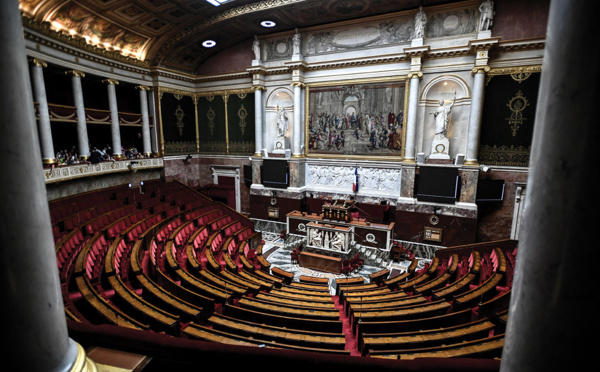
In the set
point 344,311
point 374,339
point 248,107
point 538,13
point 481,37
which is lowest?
point 344,311

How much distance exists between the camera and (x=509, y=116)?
1114 cm

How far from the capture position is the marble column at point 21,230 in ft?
4.17

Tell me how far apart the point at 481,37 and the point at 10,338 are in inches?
557

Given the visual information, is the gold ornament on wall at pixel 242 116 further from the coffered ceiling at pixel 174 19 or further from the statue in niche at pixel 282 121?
the coffered ceiling at pixel 174 19

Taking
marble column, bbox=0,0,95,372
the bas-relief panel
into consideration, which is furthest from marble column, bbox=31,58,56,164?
marble column, bbox=0,0,95,372

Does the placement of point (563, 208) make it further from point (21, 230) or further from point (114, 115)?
point (114, 115)

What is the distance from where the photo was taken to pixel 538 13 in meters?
10.4

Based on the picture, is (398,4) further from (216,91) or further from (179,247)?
(179,247)

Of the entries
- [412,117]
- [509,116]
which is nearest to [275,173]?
[412,117]

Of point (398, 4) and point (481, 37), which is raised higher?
point (398, 4)

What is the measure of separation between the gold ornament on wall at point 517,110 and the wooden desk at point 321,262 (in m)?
8.65

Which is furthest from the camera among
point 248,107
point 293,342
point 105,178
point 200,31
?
point 248,107

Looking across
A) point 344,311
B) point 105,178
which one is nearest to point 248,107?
point 105,178

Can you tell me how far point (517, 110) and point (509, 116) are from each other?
32 centimetres
